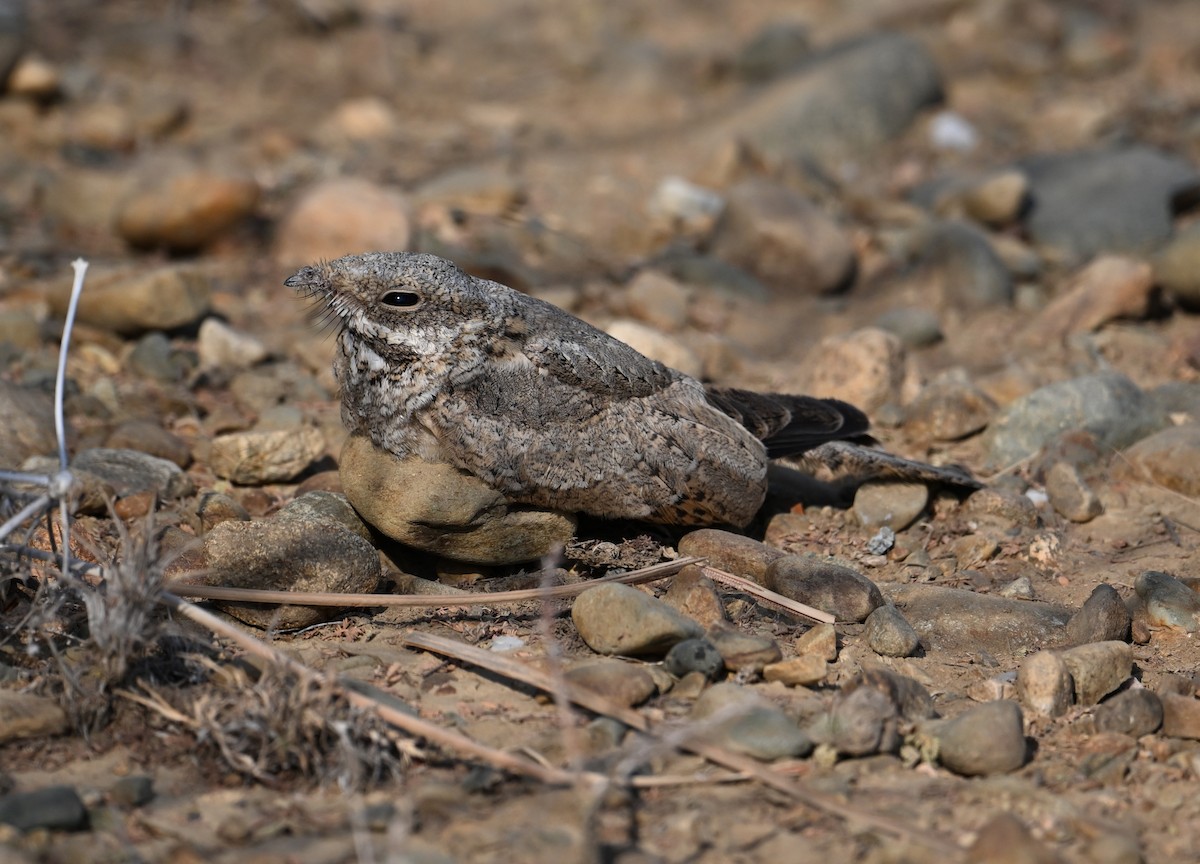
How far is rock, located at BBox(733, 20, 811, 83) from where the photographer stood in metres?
11.5

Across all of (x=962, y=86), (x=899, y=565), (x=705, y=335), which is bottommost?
(x=899, y=565)

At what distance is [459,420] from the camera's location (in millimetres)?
4223

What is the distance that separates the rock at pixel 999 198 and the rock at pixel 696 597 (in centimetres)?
544

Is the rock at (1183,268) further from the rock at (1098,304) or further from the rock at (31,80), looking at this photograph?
the rock at (31,80)

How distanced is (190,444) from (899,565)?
3.23 m

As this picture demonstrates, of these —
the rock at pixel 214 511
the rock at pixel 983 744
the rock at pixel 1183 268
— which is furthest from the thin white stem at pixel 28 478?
the rock at pixel 1183 268

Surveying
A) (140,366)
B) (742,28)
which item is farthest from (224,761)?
(742,28)

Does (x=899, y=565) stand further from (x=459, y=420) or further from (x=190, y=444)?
(x=190, y=444)

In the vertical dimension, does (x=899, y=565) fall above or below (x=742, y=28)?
below

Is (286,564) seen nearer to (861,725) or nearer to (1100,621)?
(861,725)

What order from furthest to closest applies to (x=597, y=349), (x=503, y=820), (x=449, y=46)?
(x=449, y=46)
(x=597, y=349)
(x=503, y=820)

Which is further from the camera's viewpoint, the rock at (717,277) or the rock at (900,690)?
the rock at (717,277)

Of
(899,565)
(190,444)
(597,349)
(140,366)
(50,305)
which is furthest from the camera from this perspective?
(50,305)

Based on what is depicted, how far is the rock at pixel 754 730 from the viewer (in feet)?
11.0
